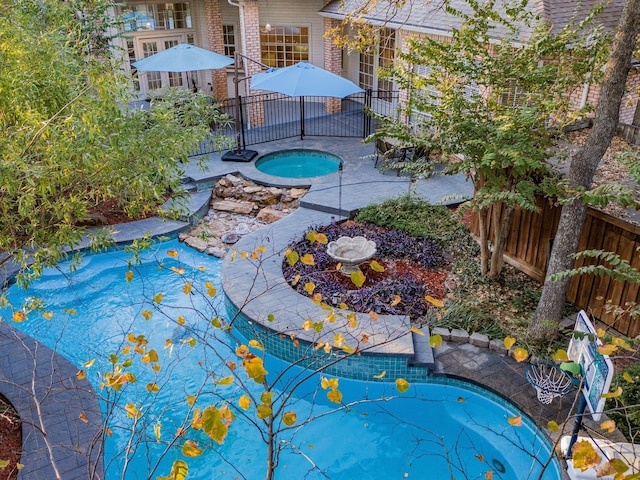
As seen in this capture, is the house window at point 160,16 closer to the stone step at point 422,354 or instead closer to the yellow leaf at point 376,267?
the stone step at point 422,354

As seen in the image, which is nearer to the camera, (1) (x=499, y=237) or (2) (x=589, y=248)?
(2) (x=589, y=248)

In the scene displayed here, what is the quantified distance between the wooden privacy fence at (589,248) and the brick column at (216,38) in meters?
11.9

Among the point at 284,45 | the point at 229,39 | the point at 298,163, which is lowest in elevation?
the point at 298,163

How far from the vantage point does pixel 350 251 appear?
8.84m

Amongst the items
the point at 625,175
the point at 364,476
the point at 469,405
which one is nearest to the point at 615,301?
the point at 625,175

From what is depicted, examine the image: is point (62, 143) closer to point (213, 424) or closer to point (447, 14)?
point (213, 424)

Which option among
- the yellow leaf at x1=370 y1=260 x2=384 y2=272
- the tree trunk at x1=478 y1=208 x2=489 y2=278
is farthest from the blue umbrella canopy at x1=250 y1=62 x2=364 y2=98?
the yellow leaf at x1=370 y1=260 x2=384 y2=272

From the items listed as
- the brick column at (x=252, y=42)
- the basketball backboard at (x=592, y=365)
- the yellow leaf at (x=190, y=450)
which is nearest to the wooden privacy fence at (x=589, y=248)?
the basketball backboard at (x=592, y=365)

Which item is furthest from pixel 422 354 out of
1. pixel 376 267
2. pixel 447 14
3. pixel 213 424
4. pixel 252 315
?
pixel 447 14

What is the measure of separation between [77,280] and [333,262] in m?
4.59

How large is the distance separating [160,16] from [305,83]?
7.85m

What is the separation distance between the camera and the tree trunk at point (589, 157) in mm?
5738

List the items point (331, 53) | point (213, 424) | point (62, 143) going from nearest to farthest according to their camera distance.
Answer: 1. point (213, 424)
2. point (62, 143)
3. point (331, 53)

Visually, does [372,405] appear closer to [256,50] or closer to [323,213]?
[323,213]
